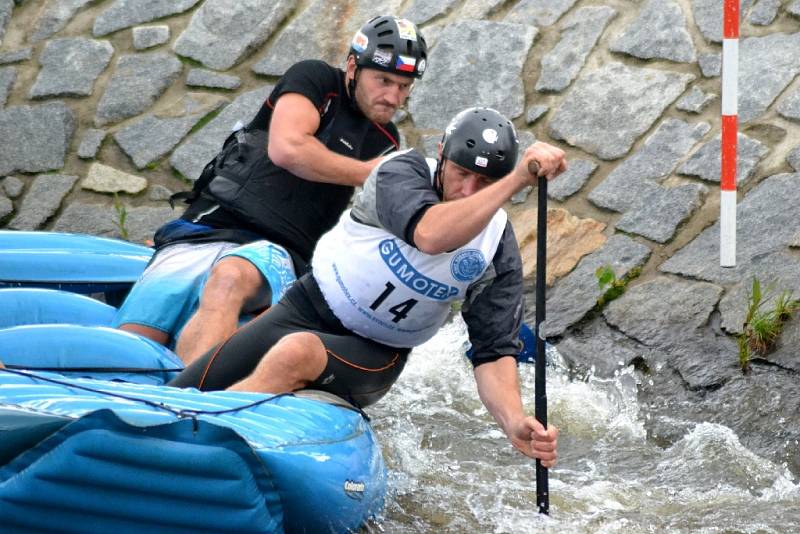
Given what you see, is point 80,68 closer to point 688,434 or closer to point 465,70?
point 465,70

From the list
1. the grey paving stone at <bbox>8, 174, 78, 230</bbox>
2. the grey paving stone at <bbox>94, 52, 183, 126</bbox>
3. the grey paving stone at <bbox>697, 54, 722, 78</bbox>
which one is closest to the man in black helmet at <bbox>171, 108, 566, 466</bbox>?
the grey paving stone at <bbox>697, 54, 722, 78</bbox>

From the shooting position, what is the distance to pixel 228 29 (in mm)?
7707

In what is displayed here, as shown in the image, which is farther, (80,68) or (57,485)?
(80,68)

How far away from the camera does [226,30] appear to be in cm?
770

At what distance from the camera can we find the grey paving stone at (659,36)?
6.50 m

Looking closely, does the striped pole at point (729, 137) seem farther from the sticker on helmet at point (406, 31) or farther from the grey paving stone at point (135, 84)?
the grey paving stone at point (135, 84)

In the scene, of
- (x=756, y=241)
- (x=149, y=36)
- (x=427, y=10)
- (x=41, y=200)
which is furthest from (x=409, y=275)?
(x=149, y=36)

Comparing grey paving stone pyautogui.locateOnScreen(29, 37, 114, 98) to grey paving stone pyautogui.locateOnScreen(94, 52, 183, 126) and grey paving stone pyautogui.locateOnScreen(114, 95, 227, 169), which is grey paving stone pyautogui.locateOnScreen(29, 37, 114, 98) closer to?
grey paving stone pyautogui.locateOnScreen(94, 52, 183, 126)

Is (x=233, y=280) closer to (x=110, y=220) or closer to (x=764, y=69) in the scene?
(x=110, y=220)

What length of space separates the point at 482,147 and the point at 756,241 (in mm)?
2134

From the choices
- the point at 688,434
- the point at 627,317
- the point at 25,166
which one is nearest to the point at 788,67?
the point at 627,317

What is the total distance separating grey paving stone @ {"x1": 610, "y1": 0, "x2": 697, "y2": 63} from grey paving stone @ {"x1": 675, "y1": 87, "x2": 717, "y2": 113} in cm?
21

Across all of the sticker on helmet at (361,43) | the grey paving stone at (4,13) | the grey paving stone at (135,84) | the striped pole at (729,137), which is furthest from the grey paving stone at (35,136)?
the striped pole at (729,137)

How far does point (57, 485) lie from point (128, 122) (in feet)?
14.6
